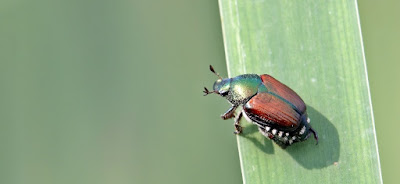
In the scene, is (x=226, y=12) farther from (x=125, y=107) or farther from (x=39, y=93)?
(x=39, y=93)

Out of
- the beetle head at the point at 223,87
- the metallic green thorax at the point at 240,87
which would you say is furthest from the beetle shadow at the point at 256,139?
the beetle head at the point at 223,87

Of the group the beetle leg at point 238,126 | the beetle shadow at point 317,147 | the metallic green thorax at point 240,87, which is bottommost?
the beetle shadow at point 317,147

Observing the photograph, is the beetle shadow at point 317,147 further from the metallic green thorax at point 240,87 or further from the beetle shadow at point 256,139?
the metallic green thorax at point 240,87

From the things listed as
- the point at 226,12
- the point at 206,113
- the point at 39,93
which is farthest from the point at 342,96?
the point at 39,93

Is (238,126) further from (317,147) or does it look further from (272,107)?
(317,147)

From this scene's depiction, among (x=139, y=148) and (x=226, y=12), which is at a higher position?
(x=226, y=12)

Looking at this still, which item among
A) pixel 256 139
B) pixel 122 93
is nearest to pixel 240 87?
pixel 256 139
